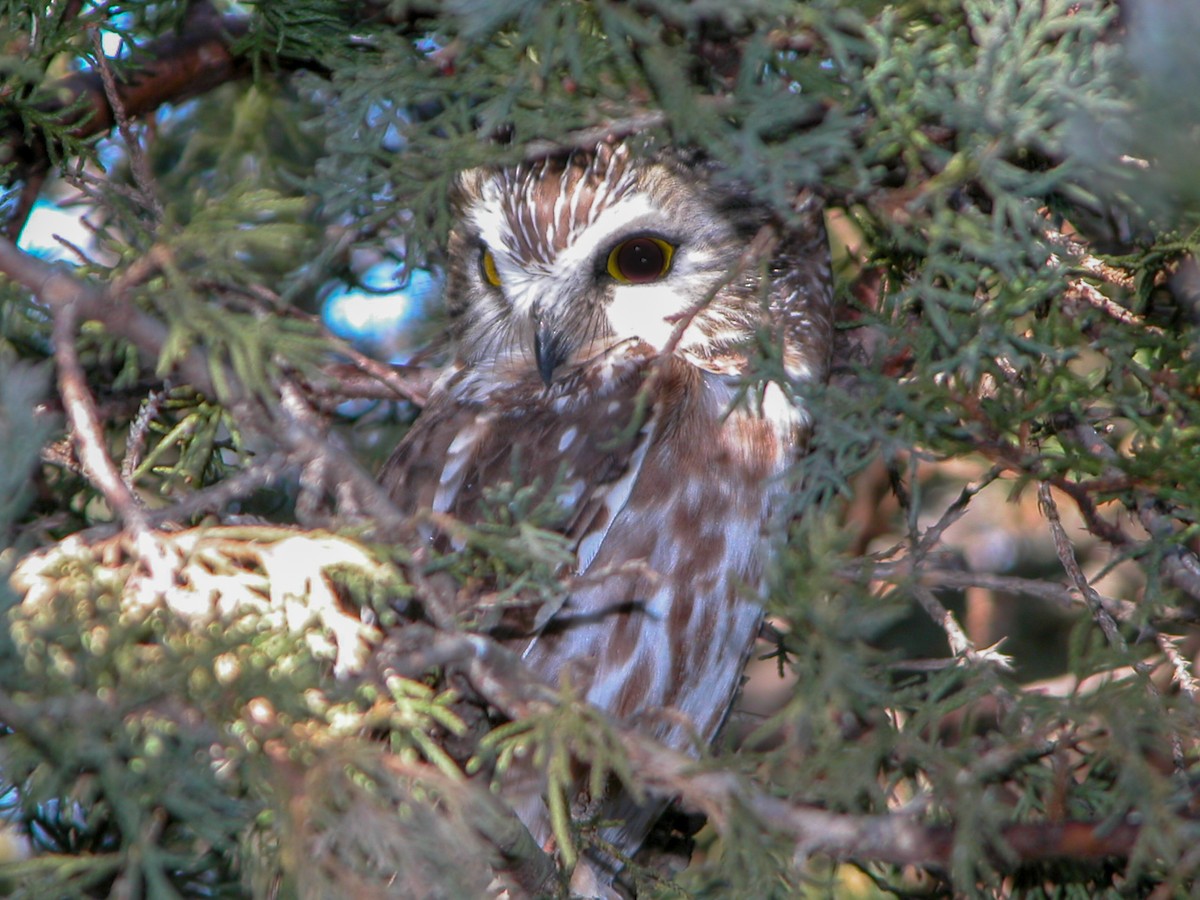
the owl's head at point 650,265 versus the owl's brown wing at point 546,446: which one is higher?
the owl's head at point 650,265

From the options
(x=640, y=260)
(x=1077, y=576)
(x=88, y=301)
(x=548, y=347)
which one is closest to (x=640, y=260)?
(x=640, y=260)

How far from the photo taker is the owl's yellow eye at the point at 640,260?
8.30 ft

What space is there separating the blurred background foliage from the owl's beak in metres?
0.37

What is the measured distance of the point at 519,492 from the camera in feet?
5.45

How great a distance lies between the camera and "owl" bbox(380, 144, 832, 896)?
231cm

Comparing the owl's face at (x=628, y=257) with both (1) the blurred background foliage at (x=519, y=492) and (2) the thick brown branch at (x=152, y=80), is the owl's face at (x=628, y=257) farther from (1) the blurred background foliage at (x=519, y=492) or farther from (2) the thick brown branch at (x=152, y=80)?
(2) the thick brown branch at (x=152, y=80)

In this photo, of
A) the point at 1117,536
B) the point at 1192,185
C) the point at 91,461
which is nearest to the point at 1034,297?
the point at 1117,536

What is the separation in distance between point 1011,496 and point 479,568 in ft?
2.97

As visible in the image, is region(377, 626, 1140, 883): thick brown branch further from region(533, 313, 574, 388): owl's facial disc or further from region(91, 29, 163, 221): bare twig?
region(533, 313, 574, 388): owl's facial disc

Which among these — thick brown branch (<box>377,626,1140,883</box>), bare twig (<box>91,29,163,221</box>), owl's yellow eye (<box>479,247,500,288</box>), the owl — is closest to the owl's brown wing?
the owl

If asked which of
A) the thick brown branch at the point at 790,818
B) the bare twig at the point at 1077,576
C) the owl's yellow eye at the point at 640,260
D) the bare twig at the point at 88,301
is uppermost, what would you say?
the bare twig at the point at 88,301

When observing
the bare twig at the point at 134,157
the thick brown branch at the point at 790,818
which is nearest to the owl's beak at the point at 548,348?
the bare twig at the point at 134,157

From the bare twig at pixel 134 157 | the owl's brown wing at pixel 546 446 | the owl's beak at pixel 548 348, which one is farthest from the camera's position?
the owl's beak at pixel 548 348

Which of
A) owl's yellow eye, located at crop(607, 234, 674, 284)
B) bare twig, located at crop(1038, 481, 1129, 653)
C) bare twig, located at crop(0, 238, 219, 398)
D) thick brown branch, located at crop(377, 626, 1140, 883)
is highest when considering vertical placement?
bare twig, located at crop(0, 238, 219, 398)
